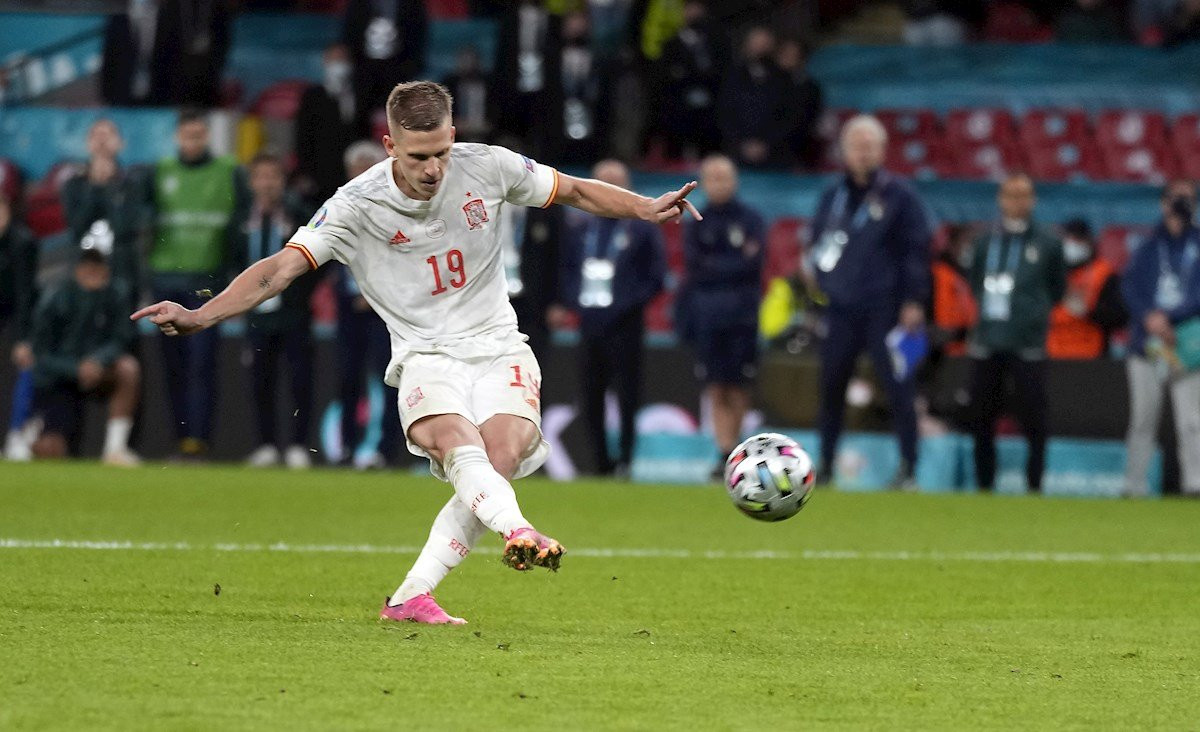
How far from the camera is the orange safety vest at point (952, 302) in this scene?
49.3ft

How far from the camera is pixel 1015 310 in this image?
1369 cm

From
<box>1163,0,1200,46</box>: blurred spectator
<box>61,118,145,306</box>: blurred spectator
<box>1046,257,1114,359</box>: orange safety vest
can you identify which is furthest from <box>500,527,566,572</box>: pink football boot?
<box>1163,0,1200,46</box>: blurred spectator

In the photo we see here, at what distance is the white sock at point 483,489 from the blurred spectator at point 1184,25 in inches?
665

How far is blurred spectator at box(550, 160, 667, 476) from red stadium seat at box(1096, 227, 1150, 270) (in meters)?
6.04

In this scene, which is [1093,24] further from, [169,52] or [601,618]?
[601,618]

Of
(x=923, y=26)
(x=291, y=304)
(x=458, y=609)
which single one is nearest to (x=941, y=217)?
(x=923, y=26)

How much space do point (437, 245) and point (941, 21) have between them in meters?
17.2

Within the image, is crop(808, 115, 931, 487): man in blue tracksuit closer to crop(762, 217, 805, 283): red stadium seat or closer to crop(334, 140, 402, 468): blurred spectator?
crop(334, 140, 402, 468): blurred spectator

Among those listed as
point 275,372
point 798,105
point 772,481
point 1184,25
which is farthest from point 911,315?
point 1184,25

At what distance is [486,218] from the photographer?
6.74 meters

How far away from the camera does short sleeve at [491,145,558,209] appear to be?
6.82m

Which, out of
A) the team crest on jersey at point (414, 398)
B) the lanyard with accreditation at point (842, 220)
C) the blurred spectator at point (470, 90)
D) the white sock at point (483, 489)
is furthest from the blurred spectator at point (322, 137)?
the white sock at point (483, 489)

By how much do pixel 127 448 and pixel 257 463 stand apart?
0.97 m

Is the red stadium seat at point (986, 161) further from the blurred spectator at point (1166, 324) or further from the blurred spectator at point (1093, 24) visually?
the blurred spectator at point (1166, 324)
